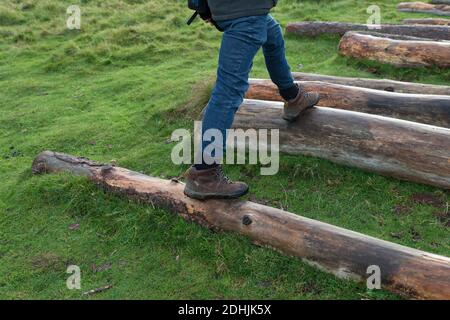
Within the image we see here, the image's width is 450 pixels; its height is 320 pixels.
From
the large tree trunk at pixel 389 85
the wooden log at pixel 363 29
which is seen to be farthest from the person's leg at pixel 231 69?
the wooden log at pixel 363 29

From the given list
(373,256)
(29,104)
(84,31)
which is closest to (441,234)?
(373,256)

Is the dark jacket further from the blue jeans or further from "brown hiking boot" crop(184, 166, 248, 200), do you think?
"brown hiking boot" crop(184, 166, 248, 200)

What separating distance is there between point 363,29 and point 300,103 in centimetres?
475

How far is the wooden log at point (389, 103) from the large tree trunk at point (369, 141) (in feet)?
1.85

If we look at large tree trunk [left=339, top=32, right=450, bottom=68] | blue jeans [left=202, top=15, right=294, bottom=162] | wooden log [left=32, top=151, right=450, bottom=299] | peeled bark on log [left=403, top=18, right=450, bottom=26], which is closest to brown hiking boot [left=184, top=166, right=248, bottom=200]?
wooden log [left=32, top=151, right=450, bottom=299]

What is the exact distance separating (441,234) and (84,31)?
9.90m

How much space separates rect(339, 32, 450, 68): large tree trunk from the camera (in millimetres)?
7062

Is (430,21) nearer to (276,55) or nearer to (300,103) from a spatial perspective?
(300,103)

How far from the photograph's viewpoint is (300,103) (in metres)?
4.79

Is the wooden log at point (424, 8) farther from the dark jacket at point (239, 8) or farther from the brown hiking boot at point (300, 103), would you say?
the dark jacket at point (239, 8)

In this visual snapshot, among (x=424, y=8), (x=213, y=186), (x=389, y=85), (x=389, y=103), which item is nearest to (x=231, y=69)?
(x=213, y=186)
